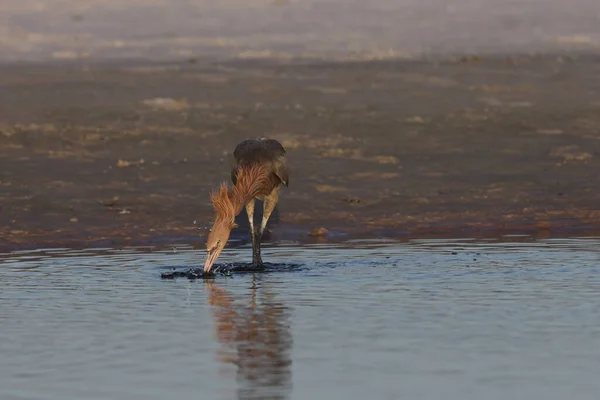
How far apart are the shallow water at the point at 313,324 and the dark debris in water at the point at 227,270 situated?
3.0 inches

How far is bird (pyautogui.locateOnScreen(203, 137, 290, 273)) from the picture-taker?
13.0m

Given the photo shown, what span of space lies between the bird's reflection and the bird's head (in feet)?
1.62

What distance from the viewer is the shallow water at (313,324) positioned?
8219mm

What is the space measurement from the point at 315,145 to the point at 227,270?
20.6ft

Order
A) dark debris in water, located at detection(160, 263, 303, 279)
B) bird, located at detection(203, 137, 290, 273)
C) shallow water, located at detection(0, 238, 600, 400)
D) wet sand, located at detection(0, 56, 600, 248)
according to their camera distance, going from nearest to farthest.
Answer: shallow water, located at detection(0, 238, 600, 400) < dark debris in water, located at detection(160, 263, 303, 279) < bird, located at detection(203, 137, 290, 273) < wet sand, located at detection(0, 56, 600, 248)

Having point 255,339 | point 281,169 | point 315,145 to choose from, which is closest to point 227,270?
point 281,169

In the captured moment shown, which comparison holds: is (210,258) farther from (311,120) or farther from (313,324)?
(311,120)

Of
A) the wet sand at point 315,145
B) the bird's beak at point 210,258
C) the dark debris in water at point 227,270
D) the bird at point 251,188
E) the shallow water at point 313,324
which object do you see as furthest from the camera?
the wet sand at point 315,145

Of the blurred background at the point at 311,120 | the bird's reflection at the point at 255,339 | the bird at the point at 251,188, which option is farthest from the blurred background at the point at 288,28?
the bird's reflection at the point at 255,339

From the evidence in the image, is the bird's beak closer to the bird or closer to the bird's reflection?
the bird

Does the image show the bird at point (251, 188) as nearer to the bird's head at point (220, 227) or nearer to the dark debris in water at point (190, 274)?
the bird's head at point (220, 227)

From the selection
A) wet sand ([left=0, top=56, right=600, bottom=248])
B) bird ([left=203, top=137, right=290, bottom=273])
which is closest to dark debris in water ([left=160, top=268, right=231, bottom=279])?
bird ([left=203, top=137, right=290, bottom=273])

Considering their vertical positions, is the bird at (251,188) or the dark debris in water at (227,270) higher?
the bird at (251,188)

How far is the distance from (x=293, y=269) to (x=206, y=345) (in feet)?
11.9
